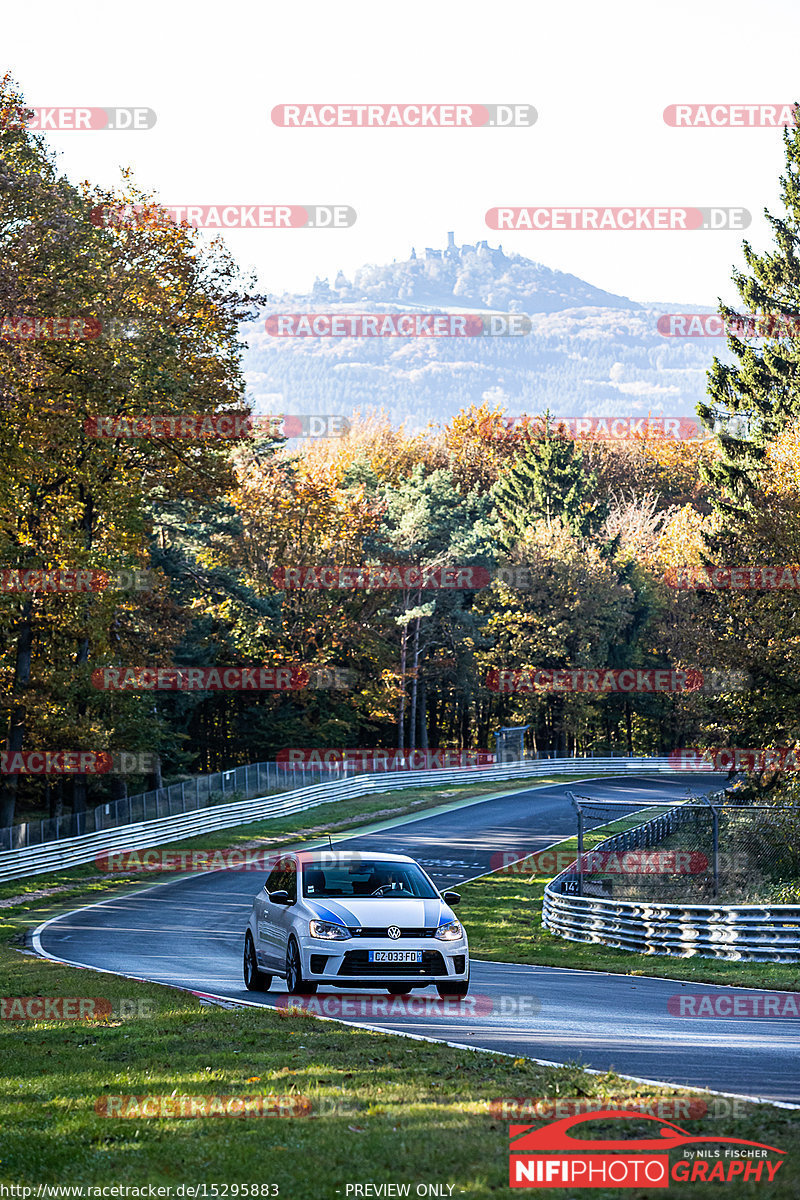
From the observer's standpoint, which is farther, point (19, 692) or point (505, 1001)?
point (19, 692)

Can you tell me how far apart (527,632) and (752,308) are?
3236 centimetres

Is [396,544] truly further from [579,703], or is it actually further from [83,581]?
[83,581]

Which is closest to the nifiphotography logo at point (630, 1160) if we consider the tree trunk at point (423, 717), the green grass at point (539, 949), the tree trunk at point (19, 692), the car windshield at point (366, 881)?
the car windshield at point (366, 881)

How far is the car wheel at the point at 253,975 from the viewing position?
14781 millimetres

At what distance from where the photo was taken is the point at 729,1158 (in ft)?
20.1

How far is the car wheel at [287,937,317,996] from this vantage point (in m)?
13.0

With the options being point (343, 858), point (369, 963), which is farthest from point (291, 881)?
point (369, 963)

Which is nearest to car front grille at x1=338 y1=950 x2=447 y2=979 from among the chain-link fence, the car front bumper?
the car front bumper

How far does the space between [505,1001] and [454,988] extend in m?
0.96

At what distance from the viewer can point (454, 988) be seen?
13.2 m

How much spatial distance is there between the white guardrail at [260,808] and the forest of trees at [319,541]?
2.48 metres

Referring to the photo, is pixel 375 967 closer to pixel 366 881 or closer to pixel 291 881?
pixel 366 881

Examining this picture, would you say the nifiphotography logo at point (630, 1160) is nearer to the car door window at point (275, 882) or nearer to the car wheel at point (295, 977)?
the car wheel at point (295, 977)

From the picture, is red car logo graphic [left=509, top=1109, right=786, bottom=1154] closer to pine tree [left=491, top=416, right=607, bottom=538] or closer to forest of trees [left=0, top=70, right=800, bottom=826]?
forest of trees [left=0, top=70, right=800, bottom=826]
